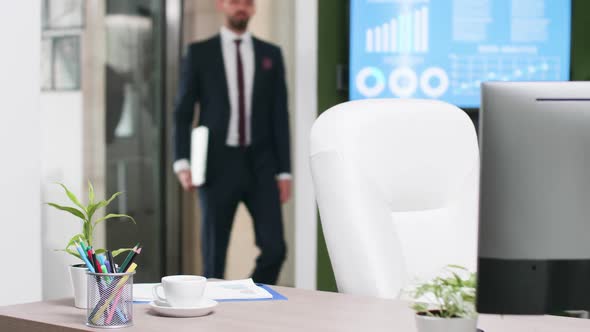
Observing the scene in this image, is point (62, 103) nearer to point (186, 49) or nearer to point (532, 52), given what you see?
point (186, 49)

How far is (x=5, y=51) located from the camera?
2.83 metres

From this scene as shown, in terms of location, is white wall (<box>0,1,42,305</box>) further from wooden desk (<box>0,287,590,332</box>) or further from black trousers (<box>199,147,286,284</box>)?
wooden desk (<box>0,287,590,332</box>)

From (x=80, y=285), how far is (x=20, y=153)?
1441mm

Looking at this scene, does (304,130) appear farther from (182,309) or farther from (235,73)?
(182,309)

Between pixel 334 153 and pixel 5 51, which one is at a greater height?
pixel 5 51

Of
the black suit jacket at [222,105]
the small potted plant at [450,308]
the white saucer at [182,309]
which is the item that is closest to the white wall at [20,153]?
the black suit jacket at [222,105]

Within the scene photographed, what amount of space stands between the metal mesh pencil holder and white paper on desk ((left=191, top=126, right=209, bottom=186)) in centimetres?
254

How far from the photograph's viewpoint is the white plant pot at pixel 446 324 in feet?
3.88

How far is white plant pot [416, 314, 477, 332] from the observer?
1.18 meters

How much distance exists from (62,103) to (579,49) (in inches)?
93.3

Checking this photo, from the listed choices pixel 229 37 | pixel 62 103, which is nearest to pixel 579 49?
pixel 229 37

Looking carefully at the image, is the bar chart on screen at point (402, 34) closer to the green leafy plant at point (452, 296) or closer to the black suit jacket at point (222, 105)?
the black suit jacket at point (222, 105)

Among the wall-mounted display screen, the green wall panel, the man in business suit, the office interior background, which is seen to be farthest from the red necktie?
the wall-mounted display screen

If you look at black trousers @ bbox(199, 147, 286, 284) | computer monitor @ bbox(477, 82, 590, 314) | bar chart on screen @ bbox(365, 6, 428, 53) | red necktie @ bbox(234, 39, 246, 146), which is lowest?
black trousers @ bbox(199, 147, 286, 284)
